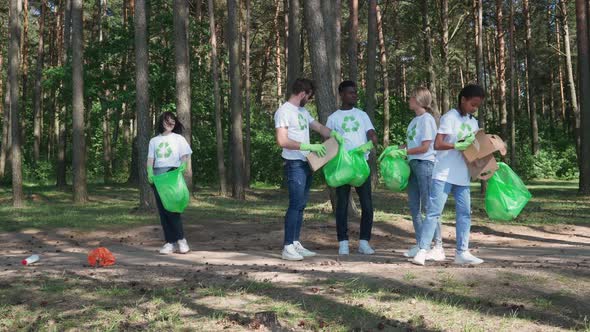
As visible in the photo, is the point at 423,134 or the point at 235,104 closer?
the point at 423,134

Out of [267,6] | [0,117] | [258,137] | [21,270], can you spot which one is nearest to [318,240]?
[21,270]

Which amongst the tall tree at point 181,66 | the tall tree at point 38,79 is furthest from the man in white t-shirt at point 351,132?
the tall tree at point 38,79

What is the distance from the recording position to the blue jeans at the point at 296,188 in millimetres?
7754

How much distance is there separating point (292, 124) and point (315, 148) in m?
0.39

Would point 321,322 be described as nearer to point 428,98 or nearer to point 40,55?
point 428,98

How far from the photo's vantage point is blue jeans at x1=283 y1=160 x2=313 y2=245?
25.4ft

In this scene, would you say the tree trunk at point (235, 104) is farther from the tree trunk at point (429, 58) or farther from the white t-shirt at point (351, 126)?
the white t-shirt at point (351, 126)

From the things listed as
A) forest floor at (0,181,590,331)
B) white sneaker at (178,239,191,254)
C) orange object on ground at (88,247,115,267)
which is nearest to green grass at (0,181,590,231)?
forest floor at (0,181,590,331)

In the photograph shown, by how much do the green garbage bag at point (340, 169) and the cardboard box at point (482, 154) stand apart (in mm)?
1358

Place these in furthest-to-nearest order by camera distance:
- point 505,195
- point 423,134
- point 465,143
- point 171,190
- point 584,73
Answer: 1. point 584,73
2. point 171,190
3. point 423,134
4. point 505,195
5. point 465,143

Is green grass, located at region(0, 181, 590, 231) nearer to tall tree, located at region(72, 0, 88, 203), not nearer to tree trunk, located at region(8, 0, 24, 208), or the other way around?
tree trunk, located at region(8, 0, 24, 208)

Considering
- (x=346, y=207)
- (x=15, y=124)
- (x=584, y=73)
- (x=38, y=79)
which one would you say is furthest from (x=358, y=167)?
(x=38, y=79)

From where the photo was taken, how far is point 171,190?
857cm

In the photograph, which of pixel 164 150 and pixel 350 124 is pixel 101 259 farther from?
pixel 350 124
